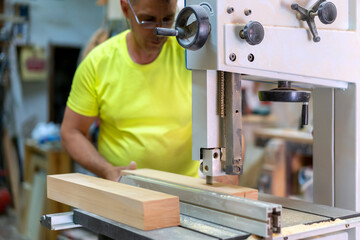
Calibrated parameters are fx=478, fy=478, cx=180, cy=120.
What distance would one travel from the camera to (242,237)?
3.34 ft

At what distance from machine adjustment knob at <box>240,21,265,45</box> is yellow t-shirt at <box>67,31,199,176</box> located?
70 centimetres

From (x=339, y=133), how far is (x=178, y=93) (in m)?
0.62

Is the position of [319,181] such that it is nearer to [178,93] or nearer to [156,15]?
[178,93]

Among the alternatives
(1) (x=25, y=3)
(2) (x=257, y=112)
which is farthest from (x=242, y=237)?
(1) (x=25, y=3)

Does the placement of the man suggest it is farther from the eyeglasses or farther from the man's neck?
the eyeglasses

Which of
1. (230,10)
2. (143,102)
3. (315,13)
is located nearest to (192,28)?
(230,10)

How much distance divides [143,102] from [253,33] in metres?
0.76

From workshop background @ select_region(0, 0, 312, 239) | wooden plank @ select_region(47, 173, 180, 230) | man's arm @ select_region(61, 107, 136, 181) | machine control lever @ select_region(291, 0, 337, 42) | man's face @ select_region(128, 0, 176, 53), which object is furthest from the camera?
workshop background @ select_region(0, 0, 312, 239)

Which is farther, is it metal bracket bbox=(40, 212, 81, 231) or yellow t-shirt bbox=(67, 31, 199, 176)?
yellow t-shirt bbox=(67, 31, 199, 176)

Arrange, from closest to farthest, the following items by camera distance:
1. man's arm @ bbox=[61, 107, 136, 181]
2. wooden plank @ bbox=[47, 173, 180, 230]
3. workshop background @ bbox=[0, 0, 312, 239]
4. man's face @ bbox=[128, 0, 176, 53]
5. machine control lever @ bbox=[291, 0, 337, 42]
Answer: wooden plank @ bbox=[47, 173, 180, 230] → machine control lever @ bbox=[291, 0, 337, 42] → man's face @ bbox=[128, 0, 176, 53] → man's arm @ bbox=[61, 107, 136, 181] → workshop background @ bbox=[0, 0, 312, 239]

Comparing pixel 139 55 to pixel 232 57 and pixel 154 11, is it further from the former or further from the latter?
pixel 232 57

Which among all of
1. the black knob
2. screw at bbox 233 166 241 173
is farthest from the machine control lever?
screw at bbox 233 166 241 173

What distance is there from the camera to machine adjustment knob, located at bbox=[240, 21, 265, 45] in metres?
1.08

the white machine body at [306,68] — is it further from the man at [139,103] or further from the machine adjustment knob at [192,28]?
the man at [139,103]
